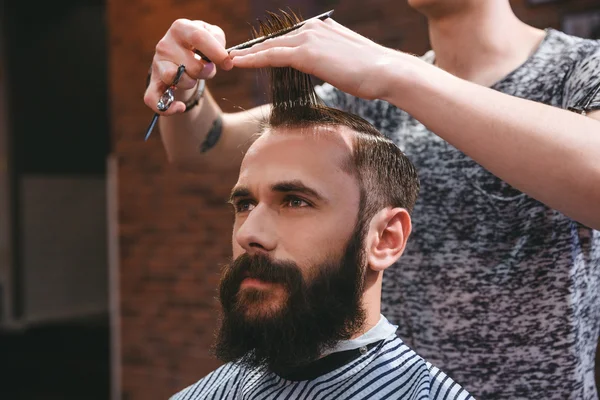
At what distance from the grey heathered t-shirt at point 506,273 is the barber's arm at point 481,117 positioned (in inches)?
13.4

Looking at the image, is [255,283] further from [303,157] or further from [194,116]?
[194,116]

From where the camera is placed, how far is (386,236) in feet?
4.15

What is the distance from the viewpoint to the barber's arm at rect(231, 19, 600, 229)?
0.97 m

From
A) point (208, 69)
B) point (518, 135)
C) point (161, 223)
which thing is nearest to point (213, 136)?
point (208, 69)

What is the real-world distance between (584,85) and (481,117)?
0.37 metres

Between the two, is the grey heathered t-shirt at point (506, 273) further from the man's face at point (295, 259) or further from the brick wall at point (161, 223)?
the brick wall at point (161, 223)

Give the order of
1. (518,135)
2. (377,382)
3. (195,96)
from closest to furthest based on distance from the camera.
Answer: (518,135), (377,382), (195,96)

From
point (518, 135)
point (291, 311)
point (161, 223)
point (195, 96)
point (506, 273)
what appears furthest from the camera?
point (161, 223)

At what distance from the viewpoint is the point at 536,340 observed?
1.35 m

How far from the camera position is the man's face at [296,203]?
115 centimetres

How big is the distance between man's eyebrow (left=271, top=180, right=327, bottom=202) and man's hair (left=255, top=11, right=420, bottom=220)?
94 mm

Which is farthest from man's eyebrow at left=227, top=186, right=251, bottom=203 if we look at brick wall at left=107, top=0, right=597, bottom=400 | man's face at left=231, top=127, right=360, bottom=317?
brick wall at left=107, top=0, right=597, bottom=400

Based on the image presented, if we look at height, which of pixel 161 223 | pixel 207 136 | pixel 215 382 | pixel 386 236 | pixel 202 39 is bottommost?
pixel 215 382

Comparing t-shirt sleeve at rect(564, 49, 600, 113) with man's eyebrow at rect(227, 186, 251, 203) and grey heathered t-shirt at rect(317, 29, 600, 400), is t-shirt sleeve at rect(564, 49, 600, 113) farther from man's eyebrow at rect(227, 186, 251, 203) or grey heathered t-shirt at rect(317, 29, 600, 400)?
man's eyebrow at rect(227, 186, 251, 203)
